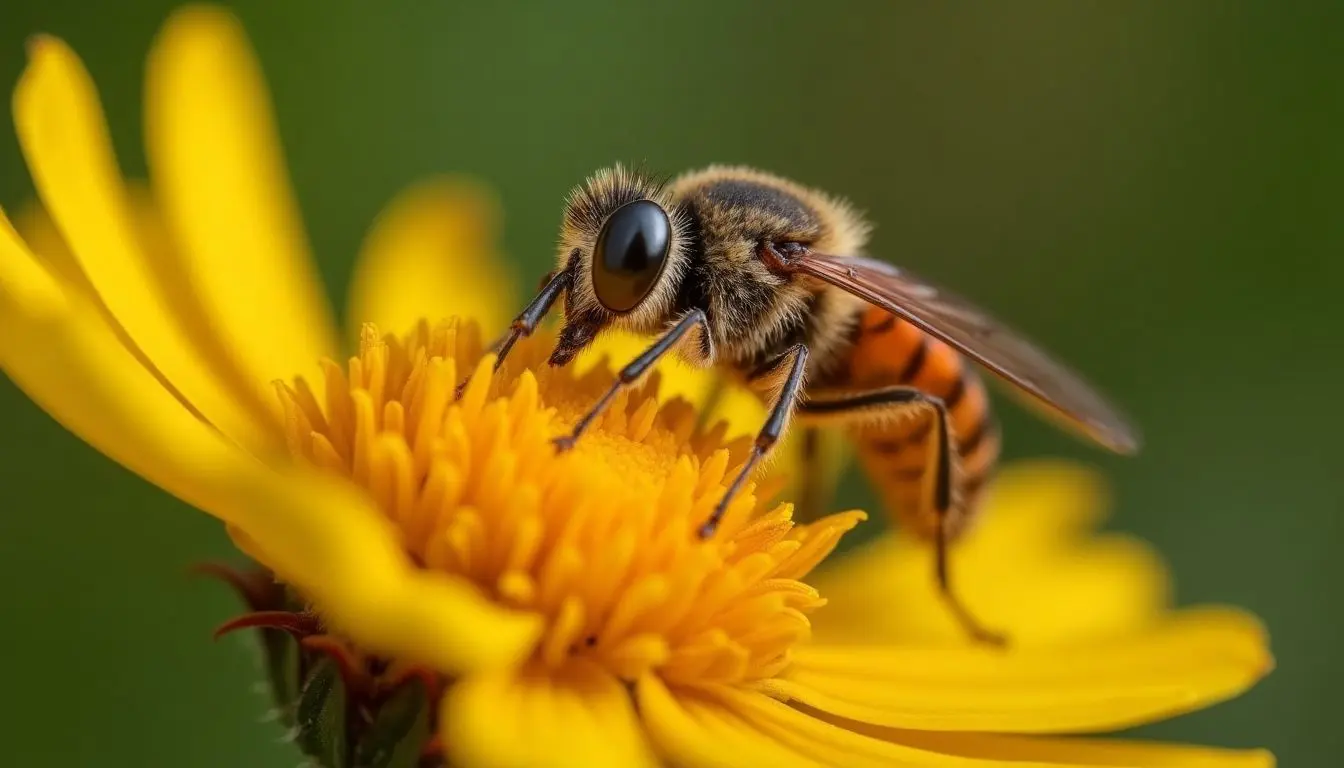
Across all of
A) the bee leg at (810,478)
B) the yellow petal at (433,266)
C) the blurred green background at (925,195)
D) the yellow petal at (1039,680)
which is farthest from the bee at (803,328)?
the blurred green background at (925,195)

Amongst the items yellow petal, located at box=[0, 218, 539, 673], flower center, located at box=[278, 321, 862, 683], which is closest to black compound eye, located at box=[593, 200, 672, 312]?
flower center, located at box=[278, 321, 862, 683]

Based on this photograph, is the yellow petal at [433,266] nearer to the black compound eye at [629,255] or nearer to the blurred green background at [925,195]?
the blurred green background at [925,195]

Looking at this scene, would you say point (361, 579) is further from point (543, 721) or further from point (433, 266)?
point (433, 266)

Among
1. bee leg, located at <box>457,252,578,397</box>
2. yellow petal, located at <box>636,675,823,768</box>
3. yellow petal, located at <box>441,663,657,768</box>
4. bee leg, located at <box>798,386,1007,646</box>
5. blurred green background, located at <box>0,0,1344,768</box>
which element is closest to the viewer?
yellow petal, located at <box>441,663,657,768</box>

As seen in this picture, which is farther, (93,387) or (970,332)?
(970,332)

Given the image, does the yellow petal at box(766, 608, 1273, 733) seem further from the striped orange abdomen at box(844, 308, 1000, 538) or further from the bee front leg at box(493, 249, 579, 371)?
the bee front leg at box(493, 249, 579, 371)

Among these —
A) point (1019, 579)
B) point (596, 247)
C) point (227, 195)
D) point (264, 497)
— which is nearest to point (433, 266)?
point (227, 195)

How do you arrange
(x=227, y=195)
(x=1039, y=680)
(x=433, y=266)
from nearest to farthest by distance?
(x=1039, y=680) < (x=227, y=195) < (x=433, y=266)
